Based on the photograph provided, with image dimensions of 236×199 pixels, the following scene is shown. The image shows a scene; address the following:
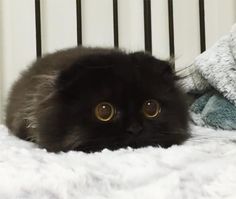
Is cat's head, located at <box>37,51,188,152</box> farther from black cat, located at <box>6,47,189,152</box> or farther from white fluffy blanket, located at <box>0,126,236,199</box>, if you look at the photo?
white fluffy blanket, located at <box>0,126,236,199</box>

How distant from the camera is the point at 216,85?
44.4 inches

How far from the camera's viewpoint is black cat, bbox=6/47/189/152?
0.83 metres

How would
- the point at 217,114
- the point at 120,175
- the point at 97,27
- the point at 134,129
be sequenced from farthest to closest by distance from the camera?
the point at 97,27, the point at 217,114, the point at 134,129, the point at 120,175

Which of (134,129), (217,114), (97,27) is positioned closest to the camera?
(134,129)

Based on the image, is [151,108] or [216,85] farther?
[216,85]

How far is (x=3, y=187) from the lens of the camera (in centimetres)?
57

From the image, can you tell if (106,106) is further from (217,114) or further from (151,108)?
(217,114)

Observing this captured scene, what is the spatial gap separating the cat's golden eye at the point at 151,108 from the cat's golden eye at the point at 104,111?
6 centimetres

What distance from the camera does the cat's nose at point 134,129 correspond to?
0.83 m

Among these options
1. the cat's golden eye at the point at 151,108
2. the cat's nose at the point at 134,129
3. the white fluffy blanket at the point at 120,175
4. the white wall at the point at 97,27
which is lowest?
the white fluffy blanket at the point at 120,175

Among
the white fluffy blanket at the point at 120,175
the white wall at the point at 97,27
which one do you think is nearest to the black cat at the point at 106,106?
the white fluffy blanket at the point at 120,175

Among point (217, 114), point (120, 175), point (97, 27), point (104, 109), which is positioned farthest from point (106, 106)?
point (97, 27)

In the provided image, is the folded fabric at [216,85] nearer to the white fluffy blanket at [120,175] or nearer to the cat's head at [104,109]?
the cat's head at [104,109]

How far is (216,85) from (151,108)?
12.2 inches
